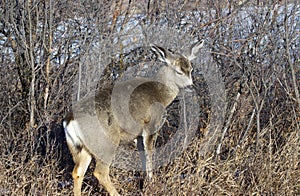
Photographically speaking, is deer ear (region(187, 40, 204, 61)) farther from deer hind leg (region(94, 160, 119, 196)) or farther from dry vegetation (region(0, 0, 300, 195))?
deer hind leg (region(94, 160, 119, 196))

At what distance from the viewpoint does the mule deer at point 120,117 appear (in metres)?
6.07

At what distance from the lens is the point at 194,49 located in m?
7.21

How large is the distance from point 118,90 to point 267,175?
209cm

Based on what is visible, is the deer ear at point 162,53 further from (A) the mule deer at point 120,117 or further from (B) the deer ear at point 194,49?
(B) the deer ear at point 194,49

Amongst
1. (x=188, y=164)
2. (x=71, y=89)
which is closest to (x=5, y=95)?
(x=71, y=89)

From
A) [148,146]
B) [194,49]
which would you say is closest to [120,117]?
[148,146]

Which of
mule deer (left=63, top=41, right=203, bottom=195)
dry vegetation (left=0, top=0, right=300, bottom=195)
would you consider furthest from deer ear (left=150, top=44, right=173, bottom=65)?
dry vegetation (left=0, top=0, right=300, bottom=195)

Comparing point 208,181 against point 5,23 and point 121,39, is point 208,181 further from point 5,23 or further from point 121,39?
point 5,23

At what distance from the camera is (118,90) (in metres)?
6.68

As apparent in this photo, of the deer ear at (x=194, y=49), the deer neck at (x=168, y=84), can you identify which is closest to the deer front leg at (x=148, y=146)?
the deer neck at (x=168, y=84)

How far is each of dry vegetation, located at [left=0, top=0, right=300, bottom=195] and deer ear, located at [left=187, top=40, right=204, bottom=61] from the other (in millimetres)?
523

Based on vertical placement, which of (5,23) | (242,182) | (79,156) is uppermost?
(5,23)

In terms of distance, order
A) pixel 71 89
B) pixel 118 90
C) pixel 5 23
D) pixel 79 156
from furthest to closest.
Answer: pixel 71 89 → pixel 5 23 → pixel 118 90 → pixel 79 156

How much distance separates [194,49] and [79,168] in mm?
2312
